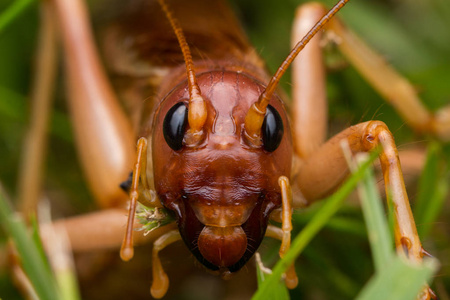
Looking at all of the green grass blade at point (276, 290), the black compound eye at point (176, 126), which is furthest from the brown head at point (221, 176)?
the green grass blade at point (276, 290)

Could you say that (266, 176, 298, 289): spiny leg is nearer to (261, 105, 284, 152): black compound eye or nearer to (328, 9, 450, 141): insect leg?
(261, 105, 284, 152): black compound eye

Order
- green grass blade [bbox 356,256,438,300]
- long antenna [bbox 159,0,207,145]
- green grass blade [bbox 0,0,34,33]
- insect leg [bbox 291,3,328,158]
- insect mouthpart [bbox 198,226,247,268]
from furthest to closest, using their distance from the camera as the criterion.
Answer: insect leg [bbox 291,3,328,158]
green grass blade [bbox 0,0,34,33]
long antenna [bbox 159,0,207,145]
insect mouthpart [bbox 198,226,247,268]
green grass blade [bbox 356,256,438,300]

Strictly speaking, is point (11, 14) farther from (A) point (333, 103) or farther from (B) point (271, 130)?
(A) point (333, 103)

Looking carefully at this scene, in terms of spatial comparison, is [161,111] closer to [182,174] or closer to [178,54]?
[182,174]

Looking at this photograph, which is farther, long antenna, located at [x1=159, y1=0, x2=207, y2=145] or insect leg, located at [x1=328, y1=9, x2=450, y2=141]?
insect leg, located at [x1=328, y1=9, x2=450, y2=141]

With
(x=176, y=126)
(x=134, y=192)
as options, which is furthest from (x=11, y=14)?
(x=134, y=192)

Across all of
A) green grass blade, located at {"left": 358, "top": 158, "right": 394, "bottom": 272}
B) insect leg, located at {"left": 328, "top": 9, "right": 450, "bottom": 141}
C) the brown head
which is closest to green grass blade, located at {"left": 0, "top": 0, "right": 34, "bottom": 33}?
the brown head

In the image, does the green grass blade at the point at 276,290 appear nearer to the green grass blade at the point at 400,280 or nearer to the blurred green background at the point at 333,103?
the green grass blade at the point at 400,280
